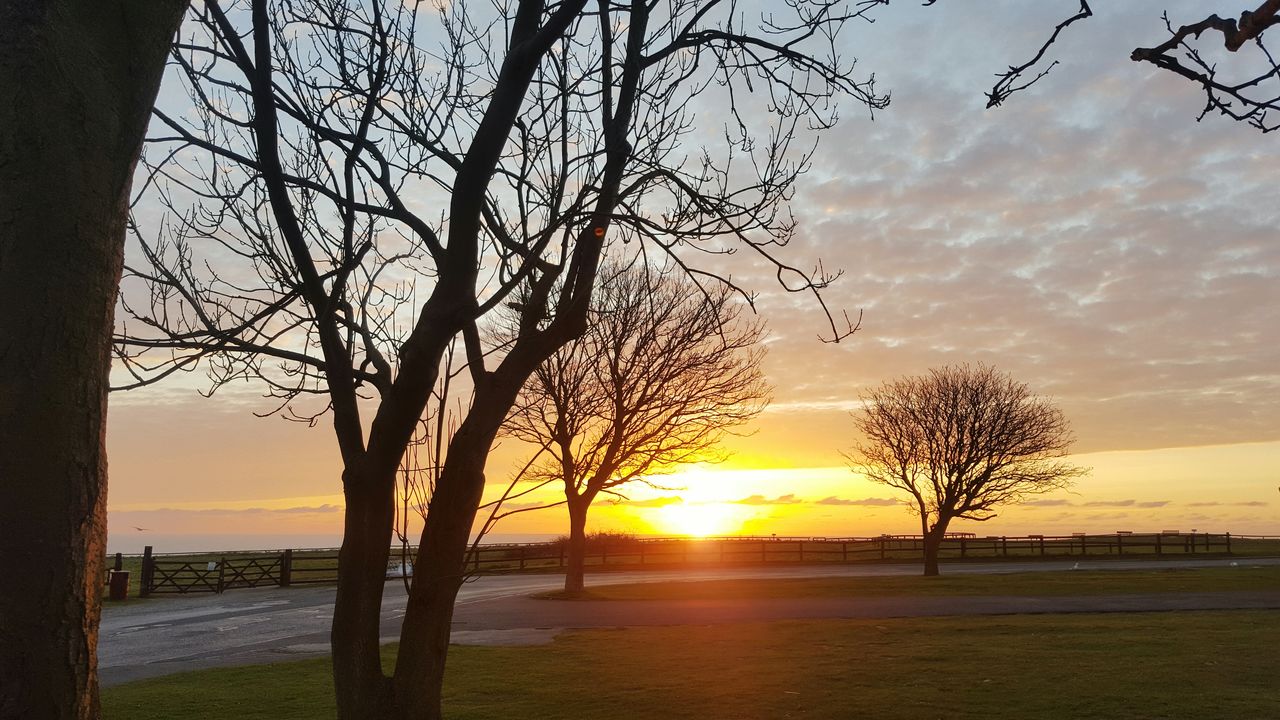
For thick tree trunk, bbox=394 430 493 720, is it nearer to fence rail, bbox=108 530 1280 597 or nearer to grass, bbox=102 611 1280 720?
grass, bbox=102 611 1280 720

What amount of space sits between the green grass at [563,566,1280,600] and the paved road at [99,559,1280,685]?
6.78ft

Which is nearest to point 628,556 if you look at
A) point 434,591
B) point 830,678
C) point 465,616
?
point 465,616

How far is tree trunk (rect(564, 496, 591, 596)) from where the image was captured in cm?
2720

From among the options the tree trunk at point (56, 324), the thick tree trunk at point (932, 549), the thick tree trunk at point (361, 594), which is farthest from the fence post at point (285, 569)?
the tree trunk at point (56, 324)

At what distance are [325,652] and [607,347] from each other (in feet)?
43.2

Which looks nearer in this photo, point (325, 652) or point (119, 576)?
point (325, 652)

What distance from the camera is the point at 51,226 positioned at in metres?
2.65

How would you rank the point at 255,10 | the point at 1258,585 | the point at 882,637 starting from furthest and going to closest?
the point at 1258,585, the point at 882,637, the point at 255,10

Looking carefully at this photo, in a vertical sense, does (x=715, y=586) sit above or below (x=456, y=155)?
below

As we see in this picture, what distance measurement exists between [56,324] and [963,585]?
101ft

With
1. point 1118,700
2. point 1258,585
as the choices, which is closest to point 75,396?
point 1118,700

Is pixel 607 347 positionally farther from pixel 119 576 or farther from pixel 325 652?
pixel 119 576

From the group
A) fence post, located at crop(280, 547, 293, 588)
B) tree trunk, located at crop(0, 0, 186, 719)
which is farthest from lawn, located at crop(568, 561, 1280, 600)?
tree trunk, located at crop(0, 0, 186, 719)

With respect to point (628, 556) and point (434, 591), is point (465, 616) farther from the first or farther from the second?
point (628, 556)
